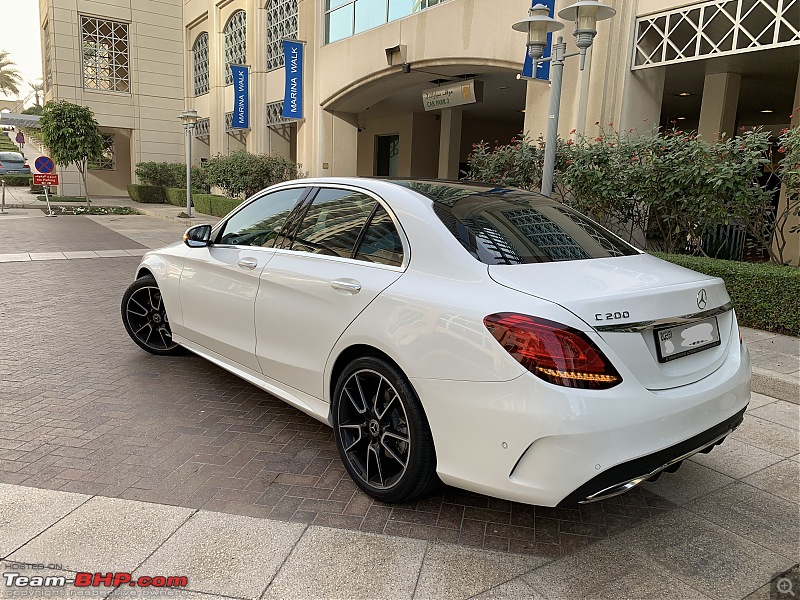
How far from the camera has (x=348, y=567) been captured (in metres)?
2.58

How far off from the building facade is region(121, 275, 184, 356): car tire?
8.50 metres

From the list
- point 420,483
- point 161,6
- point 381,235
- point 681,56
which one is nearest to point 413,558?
point 420,483

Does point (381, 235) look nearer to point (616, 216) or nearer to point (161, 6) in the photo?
point (616, 216)

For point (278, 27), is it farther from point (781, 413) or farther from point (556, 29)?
point (781, 413)

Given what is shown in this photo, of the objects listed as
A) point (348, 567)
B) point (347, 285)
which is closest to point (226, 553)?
point (348, 567)

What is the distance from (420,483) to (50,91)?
38101 millimetres

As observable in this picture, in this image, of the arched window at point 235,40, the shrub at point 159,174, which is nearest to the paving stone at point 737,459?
the arched window at point 235,40

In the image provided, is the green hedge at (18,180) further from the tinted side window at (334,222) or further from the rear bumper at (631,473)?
the rear bumper at (631,473)

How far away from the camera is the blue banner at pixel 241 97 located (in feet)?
80.4

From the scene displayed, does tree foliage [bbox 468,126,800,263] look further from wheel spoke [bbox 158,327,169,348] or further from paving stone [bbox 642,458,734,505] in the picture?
wheel spoke [bbox 158,327,169,348]

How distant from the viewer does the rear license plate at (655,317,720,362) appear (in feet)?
8.48

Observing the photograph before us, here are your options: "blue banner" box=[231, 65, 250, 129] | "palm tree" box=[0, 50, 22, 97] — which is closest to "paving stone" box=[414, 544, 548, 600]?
"blue banner" box=[231, 65, 250, 129]

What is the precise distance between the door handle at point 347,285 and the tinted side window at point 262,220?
2.92ft

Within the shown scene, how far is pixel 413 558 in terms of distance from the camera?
2660 mm
